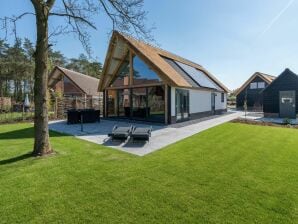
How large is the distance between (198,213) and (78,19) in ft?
22.8

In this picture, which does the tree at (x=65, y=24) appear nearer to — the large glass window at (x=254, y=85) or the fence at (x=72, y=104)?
the fence at (x=72, y=104)

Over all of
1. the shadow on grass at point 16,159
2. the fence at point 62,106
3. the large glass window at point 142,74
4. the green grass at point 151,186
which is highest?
the large glass window at point 142,74

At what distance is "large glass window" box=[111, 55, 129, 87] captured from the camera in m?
17.1

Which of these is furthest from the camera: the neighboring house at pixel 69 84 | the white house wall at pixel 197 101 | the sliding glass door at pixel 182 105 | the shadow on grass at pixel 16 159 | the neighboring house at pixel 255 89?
the neighboring house at pixel 255 89

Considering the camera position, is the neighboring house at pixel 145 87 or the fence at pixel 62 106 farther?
the fence at pixel 62 106

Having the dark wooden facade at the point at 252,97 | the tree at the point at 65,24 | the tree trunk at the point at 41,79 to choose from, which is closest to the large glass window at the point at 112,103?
the tree at the point at 65,24

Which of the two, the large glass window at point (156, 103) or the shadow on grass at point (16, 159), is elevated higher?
the large glass window at point (156, 103)

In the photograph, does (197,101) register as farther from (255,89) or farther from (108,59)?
(255,89)

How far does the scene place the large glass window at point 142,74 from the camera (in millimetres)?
14992

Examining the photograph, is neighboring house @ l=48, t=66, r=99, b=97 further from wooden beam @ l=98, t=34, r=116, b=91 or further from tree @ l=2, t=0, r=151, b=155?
tree @ l=2, t=0, r=151, b=155

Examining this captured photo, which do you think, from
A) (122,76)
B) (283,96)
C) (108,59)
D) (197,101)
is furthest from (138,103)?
(283,96)

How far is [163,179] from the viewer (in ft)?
16.5

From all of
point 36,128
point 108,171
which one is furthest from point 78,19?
point 108,171

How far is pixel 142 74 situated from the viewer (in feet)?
51.6
